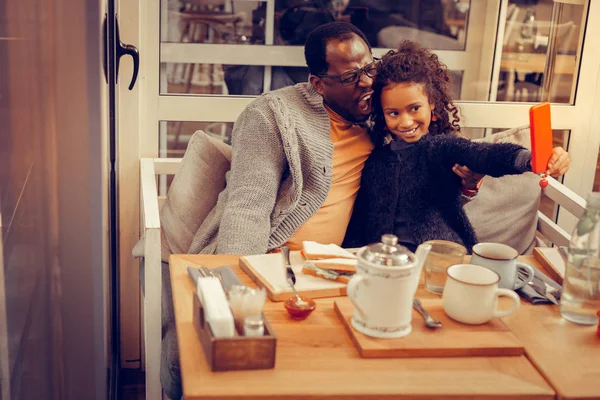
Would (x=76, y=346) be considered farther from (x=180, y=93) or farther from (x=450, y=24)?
(x=450, y=24)

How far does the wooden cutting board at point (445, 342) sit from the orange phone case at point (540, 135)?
402mm

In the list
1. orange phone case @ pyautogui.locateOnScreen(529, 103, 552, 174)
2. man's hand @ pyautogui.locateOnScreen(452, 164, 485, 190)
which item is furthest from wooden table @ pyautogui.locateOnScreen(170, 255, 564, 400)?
man's hand @ pyautogui.locateOnScreen(452, 164, 485, 190)

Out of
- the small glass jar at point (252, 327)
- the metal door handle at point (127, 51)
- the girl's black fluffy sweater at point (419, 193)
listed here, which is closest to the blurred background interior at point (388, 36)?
the metal door handle at point (127, 51)

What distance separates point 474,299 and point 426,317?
9 centimetres

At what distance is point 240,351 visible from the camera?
3.42 ft

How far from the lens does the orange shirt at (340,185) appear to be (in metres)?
1.96

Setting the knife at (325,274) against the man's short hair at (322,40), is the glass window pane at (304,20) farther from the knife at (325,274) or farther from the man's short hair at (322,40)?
the knife at (325,274)

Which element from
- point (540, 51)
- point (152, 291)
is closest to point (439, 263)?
point (152, 291)

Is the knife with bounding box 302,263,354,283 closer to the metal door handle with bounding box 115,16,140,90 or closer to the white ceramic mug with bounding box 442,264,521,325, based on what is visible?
the white ceramic mug with bounding box 442,264,521,325

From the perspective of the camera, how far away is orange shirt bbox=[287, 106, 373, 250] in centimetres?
196

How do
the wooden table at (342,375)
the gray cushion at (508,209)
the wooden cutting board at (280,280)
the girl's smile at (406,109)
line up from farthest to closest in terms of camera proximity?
the gray cushion at (508,209) < the girl's smile at (406,109) < the wooden cutting board at (280,280) < the wooden table at (342,375)

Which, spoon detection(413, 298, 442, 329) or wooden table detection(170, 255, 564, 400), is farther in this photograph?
spoon detection(413, 298, 442, 329)

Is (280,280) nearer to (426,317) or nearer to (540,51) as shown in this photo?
(426,317)

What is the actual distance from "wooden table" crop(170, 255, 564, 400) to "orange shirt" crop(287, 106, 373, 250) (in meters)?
0.76
